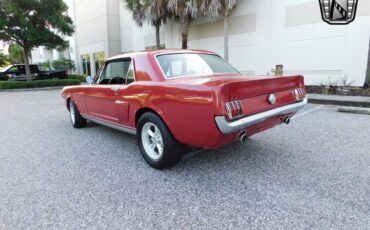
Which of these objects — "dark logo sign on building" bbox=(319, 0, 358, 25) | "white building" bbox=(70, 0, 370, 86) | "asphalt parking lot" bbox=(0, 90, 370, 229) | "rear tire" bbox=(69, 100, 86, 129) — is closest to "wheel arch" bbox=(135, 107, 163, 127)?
"asphalt parking lot" bbox=(0, 90, 370, 229)

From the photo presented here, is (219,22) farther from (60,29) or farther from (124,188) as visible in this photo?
(124,188)

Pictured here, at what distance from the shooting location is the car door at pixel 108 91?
3960 mm

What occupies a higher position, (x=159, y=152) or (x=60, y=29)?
(x=60, y=29)

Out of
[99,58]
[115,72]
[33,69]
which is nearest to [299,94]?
[115,72]

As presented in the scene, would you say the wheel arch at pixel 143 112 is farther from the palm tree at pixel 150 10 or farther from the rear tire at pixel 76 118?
the palm tree at pixel 150 10

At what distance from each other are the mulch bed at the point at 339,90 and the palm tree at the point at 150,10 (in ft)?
27.6

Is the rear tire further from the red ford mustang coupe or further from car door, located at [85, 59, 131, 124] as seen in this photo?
the red ford mustang coupe

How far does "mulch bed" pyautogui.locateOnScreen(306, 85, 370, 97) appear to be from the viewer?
349 inches

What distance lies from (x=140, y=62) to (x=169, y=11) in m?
Answer: 11.6

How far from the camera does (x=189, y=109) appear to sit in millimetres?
2713

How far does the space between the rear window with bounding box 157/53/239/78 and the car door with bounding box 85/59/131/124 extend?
68cm

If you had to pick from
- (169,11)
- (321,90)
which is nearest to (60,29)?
(169,11)

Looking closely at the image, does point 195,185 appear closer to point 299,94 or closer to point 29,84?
point 299,94

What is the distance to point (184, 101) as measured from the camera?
9.04ft
